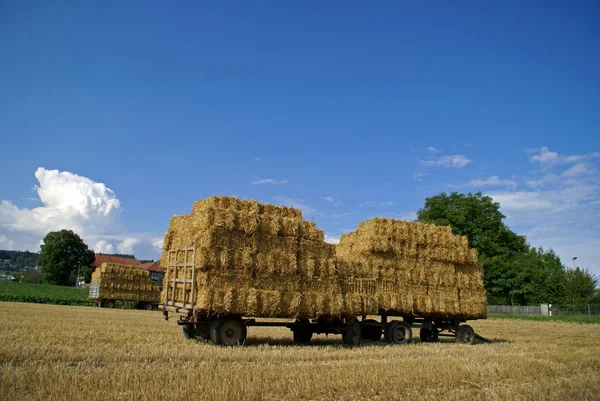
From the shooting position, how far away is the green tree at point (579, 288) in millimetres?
60691

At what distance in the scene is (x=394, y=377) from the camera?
8.86m

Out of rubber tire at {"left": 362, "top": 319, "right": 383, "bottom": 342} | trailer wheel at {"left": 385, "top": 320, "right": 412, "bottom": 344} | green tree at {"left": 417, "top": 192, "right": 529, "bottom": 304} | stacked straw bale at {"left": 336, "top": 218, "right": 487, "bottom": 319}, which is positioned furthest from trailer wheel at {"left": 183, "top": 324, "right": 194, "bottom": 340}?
green tree at {"left": 417, "top": 192, "right": 529, "bottom": 304}

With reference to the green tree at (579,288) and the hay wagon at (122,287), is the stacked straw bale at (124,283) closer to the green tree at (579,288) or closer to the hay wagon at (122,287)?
the hay wagon at (122,287)

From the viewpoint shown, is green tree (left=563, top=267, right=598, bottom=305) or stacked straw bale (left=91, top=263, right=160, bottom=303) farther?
green tree (left=563, top=267, right=598, bottom=305)

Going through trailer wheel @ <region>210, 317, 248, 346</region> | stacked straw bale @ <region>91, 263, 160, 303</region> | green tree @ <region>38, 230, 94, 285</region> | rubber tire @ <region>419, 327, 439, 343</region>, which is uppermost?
green tree @ <region>38, 230, 94, 285</region>

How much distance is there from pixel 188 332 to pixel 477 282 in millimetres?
11823

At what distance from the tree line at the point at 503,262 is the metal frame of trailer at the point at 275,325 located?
4323 cm

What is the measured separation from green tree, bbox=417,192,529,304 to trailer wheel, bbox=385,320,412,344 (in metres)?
45.0

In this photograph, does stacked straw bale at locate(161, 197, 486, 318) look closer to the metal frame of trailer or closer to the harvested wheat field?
the metal frame of trailer

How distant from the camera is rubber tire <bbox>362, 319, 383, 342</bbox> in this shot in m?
17.0

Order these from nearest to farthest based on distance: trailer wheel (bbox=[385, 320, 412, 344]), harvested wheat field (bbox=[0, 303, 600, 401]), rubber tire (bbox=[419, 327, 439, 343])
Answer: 1. harvested wheat field (bbox=[0, 303, 600, 401])
2. trailer wheel (bbox=[385, 320, 412, 344])
3. rubber tire (bbox=[419, 327, 439, 343])

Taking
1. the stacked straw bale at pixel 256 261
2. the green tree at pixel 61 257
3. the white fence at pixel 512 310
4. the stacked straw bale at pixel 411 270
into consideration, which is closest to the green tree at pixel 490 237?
the white fence at pixel 512 310

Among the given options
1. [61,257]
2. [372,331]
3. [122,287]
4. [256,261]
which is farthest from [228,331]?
[61,257]

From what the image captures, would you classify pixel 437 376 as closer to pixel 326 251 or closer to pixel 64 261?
pixel 326 251
